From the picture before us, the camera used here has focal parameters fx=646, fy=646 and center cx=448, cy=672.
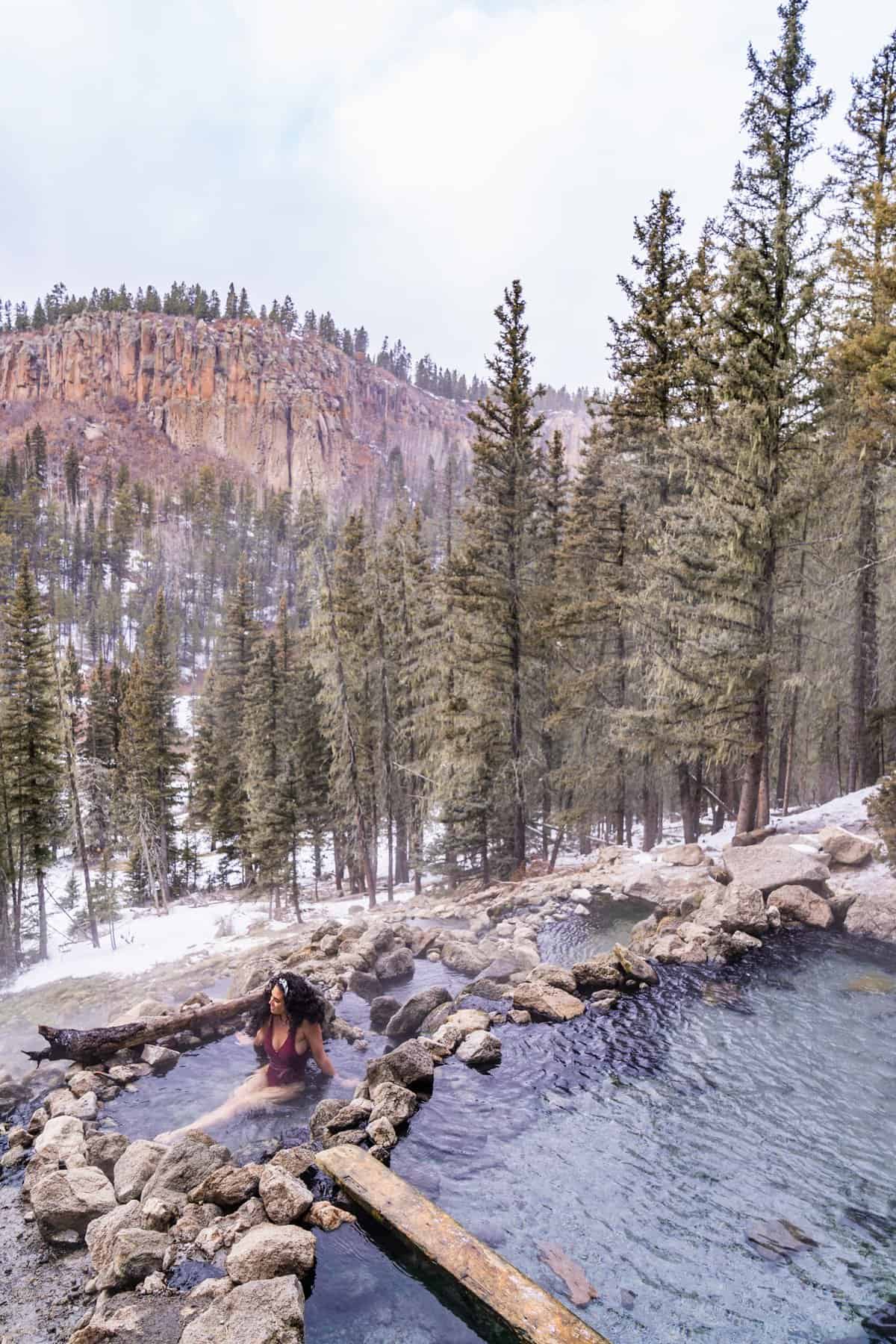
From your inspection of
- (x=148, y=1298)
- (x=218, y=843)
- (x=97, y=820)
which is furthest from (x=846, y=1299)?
(x=218, y=843)

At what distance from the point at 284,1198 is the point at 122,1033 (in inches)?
189

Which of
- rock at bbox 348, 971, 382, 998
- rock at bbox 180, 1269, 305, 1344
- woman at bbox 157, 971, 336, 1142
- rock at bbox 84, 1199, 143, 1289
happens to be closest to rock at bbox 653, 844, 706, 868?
rock at bbox 348, 971, 382, 998

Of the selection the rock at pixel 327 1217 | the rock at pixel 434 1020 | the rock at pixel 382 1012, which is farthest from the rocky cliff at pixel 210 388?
the rock at pixel 327 1217

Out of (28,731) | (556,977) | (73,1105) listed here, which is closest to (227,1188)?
(73,1105)

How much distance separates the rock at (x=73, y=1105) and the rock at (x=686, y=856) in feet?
38.3

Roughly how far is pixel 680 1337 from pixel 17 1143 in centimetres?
680

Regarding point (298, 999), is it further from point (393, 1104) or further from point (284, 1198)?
point (284, 1198)

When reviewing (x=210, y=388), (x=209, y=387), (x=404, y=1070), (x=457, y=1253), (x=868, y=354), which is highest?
(x=209, y=387)

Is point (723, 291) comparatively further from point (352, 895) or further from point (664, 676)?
point (352, 895)

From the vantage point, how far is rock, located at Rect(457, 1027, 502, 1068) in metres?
7.82

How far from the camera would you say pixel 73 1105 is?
7.47 metres

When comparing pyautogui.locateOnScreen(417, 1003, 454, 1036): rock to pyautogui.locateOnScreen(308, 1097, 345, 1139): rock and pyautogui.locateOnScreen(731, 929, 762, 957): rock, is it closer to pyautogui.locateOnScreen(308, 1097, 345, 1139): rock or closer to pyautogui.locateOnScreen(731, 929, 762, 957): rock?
pyautogui.locateOnScreen(308, 1097, 345, 1139): rock

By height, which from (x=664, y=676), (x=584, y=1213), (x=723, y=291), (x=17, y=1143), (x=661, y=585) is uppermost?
(x=723, y=291)

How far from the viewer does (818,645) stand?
21438 millimetres
